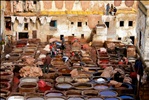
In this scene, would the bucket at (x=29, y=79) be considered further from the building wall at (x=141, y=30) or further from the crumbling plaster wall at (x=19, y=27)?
the crumbling plaster wall at (x=19, y=27)

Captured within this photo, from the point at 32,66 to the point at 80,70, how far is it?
3984mm

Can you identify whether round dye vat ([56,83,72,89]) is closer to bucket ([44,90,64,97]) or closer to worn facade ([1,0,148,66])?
bucket ([44,90,64,97])

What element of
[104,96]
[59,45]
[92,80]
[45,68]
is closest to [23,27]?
[59,45]

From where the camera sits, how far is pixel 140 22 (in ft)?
96.4

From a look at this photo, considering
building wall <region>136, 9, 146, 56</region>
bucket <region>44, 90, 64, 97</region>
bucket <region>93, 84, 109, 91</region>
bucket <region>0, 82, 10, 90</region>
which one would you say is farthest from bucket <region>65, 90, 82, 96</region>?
building wall <region>136, 9, 146, 56</region>

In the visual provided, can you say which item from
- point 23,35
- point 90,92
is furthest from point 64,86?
point 23,35

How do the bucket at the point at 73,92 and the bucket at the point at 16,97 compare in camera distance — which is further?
the bucket at the point at 73,92

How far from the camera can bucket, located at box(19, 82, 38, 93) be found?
3016 centimetres

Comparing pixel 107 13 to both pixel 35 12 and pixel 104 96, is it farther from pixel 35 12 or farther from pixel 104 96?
pixel 104 96

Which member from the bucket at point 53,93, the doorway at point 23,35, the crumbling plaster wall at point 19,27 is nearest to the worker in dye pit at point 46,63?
the bucket at point 53,93

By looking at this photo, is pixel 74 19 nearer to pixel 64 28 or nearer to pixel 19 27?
pixel 64 28

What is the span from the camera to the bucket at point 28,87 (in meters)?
30.2

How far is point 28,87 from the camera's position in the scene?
31.0 meters

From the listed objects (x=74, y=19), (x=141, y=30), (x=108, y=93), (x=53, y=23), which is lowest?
(x=108, y=93)
